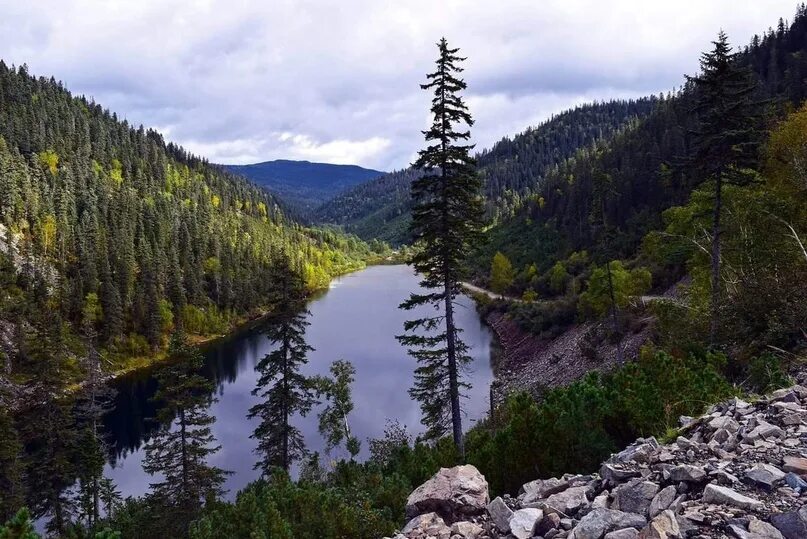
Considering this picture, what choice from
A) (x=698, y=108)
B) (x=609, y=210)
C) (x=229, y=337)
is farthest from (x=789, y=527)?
(x=609, y=210)

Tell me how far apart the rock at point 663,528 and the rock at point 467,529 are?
2.45 meters

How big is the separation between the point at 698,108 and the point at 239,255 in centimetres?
11311

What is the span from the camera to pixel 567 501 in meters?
6.68

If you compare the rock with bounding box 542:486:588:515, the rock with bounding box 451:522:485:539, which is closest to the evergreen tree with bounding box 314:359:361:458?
the rock with bounding box 451:522:485:539

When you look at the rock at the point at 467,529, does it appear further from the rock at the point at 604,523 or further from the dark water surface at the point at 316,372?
the dark water surface at the point at 316,372

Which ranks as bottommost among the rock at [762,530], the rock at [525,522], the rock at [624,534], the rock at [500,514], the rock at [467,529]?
the rock at [467,529]

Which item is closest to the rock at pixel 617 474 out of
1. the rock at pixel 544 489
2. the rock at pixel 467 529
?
the rock at pixel 544 489

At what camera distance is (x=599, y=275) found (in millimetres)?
49156

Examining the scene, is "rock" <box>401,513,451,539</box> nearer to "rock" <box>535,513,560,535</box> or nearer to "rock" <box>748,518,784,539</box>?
"rock" <box>535,513,560,535</box>

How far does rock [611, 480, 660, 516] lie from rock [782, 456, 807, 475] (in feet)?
4.67

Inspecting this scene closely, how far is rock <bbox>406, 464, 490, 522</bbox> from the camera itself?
784 cm

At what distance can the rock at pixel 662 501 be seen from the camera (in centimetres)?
571

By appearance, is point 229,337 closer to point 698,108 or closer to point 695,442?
point 698,108

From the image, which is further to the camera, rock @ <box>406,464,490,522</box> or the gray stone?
rock @ <box>406,464,490,522</box>
